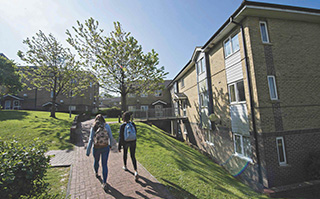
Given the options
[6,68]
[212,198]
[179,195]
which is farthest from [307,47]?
[6,68]

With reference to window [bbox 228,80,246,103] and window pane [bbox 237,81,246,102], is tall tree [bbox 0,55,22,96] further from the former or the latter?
A: window pane [bbox 237,81,246,102]

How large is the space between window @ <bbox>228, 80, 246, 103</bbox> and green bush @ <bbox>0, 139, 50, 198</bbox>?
29.0 feet

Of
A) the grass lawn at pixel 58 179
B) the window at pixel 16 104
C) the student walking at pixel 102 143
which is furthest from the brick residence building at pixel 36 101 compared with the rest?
the student walking at pixel 102 143

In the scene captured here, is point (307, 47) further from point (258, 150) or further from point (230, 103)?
point (258, 150)

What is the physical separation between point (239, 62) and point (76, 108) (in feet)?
105

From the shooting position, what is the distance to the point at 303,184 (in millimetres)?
6613

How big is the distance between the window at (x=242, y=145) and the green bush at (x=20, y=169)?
28.7 ft

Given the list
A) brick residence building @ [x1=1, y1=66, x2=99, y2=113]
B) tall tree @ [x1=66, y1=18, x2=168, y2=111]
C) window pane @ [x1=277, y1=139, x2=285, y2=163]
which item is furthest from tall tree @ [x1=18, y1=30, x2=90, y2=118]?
window pane @ [x1=277, y1=139, x2=285, y2=163]

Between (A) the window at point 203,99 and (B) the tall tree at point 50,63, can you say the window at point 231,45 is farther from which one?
(B) the tall tree at point 50,63

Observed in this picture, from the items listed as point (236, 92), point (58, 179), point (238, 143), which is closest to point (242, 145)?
point (238, 143)

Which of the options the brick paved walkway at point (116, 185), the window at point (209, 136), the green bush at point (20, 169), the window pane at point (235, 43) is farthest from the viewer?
the window at point (209, 136)

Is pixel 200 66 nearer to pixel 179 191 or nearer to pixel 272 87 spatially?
pixel 272 87

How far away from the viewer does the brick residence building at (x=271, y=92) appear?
22.9 feet

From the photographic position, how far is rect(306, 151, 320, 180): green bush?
21.7ft
